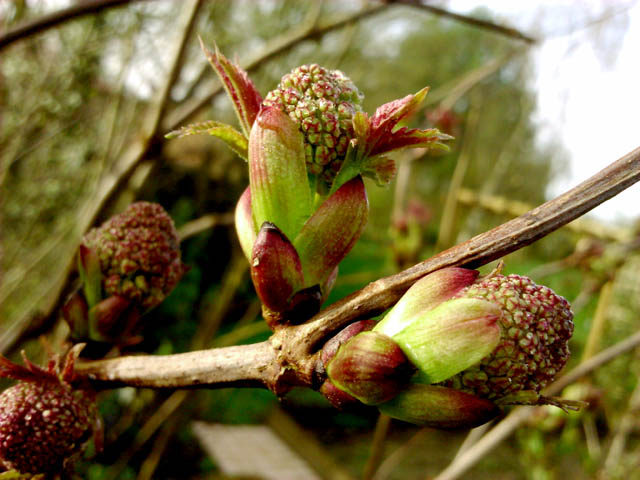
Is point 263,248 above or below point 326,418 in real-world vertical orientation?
above

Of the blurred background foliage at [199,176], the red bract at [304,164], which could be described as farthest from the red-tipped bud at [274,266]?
the blurred background foliage at [199,176]

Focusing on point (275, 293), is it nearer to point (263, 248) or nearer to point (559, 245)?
point (263, 248)

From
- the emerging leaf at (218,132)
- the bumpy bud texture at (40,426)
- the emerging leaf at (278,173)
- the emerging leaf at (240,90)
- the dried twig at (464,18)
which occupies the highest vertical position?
the dried twig at (464,18)

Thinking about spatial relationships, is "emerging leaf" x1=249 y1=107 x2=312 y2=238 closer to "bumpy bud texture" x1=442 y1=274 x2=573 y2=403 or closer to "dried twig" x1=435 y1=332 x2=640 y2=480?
"bumpy bud texture" x1=442 y1=274 x2=573 y2=403

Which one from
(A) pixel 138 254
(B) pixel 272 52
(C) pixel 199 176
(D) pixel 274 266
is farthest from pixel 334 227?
(C) pixel 199 176

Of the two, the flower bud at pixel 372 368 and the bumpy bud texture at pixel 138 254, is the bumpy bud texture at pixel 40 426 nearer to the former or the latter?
the bumpy bud texture at pixel 138 254

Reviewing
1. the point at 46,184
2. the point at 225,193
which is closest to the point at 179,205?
the point at 225,193

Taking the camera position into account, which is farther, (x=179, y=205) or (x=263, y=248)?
(x=179, y=205)
